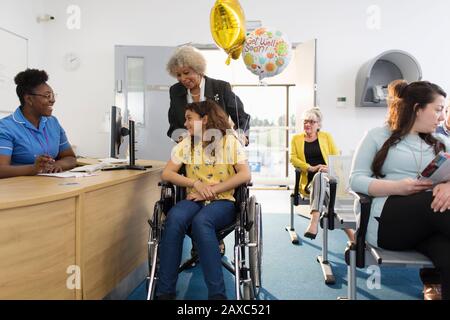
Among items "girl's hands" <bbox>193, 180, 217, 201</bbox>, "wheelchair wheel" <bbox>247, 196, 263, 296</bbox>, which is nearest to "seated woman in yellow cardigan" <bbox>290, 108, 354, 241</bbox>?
"wheelchair wheel" <bbox>247, 196, 263, 296</bbox>

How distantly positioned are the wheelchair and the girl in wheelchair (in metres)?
0.04

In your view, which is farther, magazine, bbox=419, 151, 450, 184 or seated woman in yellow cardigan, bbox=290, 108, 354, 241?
seated woman in yellow cardigan, bbox=290, 108, 354, 241

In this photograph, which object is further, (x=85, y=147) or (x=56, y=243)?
(x=85, y=147)

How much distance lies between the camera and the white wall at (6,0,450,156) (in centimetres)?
487

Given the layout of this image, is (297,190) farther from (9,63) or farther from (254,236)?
(9,63)

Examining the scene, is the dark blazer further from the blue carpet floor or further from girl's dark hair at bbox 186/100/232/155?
the blue carpet floor

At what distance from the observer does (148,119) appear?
490 centimetres

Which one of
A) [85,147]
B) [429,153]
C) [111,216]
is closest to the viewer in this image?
[429,153]

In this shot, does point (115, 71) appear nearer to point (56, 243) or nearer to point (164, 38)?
point (164, 38)

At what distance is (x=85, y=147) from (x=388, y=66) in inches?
168

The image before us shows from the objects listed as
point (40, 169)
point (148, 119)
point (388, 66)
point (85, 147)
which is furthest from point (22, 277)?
point (388, 66)

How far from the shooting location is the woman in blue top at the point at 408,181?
148cm

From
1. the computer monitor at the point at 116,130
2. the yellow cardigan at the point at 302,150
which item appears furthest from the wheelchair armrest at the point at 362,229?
the yellow cardigan at the point at 302,150

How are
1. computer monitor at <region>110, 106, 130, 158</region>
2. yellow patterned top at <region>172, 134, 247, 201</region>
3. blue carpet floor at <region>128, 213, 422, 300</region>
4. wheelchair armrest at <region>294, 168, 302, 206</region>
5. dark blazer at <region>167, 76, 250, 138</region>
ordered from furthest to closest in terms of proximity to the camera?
wheelchair armrest at <region>294, 168, 302, 206</region> → dark blazer at <region>167, 76, 250, 138</region> → computer monitor at <region>110, 106, 130, 158</region> → blue carpet floor at <region>128, 213, 422, 300</region> → yellow patterned top at <region>172, 134, 247, 201</region>
